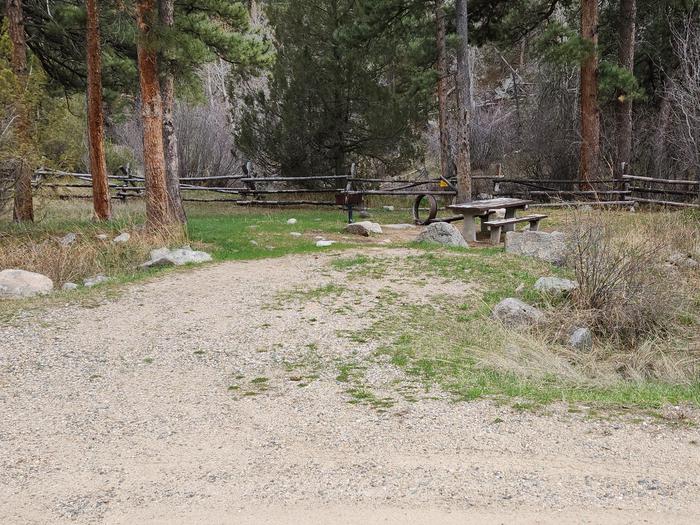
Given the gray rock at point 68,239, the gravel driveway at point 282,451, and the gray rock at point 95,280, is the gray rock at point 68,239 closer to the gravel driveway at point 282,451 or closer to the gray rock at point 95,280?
the gray rock at point 95,280

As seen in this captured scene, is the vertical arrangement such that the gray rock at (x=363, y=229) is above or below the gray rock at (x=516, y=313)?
above

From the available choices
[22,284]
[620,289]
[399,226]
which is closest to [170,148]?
[399,226]

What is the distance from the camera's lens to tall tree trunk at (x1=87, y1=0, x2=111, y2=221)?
13297mm

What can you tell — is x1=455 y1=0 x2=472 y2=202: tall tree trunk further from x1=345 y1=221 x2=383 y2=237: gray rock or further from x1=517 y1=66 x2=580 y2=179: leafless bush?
x1=517 y1=66 x2=580 y2=179: leafless bush

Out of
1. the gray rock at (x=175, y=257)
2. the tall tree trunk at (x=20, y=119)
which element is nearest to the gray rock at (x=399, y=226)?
the gray rock at (x=175, y=257)

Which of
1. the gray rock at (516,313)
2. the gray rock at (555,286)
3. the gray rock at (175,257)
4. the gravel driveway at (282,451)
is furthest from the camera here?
the gray rock at (175,257)

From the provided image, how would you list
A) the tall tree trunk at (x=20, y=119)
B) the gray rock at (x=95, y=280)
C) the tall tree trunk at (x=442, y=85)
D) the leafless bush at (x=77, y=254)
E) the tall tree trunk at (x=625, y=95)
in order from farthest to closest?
the tall tree trunk at (x=442, y=85) → the tall tree trunk at (x=625, y=95) → the tall tree trunk at (x=20, y=119) → the leafless bush at (x=77, y=254) → the gray rock at (x=95, y=280)

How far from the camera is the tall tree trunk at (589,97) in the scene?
16281 mm

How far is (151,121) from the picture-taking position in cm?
1204

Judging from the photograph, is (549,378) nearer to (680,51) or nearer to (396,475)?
(396,475)

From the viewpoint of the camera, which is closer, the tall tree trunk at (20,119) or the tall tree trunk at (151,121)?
the tall tree trunk at (20,119)

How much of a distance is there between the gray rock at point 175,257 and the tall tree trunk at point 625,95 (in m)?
11.2

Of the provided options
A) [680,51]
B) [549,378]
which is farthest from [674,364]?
[680,51]

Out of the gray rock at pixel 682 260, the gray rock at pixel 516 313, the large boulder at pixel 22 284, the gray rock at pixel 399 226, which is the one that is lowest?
the gray rock at pixel 516 313
